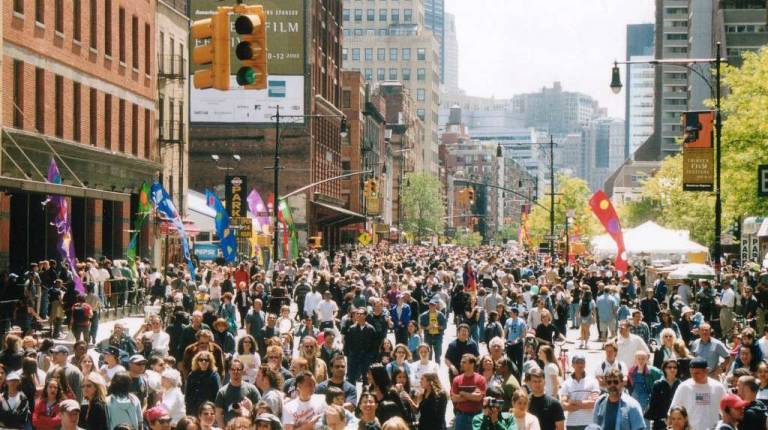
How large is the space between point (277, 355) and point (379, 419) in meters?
2.26

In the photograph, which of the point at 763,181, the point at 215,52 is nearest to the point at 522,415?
the point at 215,52

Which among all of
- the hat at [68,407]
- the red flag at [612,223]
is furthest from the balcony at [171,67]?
the hat at [68,407]

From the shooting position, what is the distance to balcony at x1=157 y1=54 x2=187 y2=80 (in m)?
53.5

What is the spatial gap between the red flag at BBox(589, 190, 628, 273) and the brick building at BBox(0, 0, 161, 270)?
47.6 feet

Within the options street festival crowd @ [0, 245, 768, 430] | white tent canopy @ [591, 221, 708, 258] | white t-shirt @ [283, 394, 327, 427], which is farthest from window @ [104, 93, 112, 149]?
white t-shirt @ [283, 394, 327, 427]

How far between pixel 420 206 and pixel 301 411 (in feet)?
416

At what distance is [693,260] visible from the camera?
49.0 metres

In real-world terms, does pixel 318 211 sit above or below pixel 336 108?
below

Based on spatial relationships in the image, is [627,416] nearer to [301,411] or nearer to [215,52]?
[301,411]

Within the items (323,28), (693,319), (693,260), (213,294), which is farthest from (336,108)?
(693,319)

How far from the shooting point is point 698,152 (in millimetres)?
31578

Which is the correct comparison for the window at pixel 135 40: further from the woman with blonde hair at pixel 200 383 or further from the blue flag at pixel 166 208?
the woman with blonde hair at pixel 200 383

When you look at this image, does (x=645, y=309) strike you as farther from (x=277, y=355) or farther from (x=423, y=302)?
(x=277, y=355)

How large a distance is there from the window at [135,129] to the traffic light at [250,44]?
35086 mm
